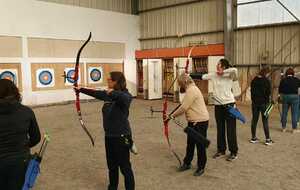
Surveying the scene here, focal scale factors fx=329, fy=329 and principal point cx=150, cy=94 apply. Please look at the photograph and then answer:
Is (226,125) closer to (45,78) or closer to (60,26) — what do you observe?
(45,78)

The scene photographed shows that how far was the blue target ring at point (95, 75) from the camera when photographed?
1165 cm

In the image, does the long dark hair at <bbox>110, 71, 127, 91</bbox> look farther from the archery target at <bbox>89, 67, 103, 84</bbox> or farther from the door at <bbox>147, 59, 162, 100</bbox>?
the door at <bbox>147, 59, 162, 100</bbox>

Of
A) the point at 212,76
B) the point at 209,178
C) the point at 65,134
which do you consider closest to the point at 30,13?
the point at 65,134

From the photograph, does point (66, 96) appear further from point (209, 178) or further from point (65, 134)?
point (209, 178)

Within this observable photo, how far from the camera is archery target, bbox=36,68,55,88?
10.3 m

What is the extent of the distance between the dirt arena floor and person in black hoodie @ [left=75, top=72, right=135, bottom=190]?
615 millimetres

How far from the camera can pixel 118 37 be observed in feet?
40.3

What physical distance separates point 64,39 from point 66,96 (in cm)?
188

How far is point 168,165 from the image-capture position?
12.6ft

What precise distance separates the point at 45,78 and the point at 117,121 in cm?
841

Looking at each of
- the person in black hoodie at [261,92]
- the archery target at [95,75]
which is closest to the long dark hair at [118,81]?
the person in black hoodie at [261,92]

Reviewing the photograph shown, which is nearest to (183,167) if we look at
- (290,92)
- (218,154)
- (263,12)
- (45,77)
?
(218,154)

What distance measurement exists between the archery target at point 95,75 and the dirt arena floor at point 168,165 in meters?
5.62

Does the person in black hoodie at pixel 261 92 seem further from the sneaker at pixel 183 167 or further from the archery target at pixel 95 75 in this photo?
the archery target at pixel 95 75
